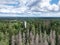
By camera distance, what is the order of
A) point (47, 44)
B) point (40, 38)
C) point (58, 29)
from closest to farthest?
point (47, 44)
point (40, 38)
point (58, 29)

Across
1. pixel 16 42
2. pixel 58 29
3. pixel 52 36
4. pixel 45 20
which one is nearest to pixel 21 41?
pixel 16 42

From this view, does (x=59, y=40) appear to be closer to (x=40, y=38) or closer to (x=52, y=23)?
(x=40, y=38)

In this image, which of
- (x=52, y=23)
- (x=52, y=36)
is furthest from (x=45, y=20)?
(x=52, y=36)

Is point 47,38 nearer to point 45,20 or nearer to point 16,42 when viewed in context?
point 16,42

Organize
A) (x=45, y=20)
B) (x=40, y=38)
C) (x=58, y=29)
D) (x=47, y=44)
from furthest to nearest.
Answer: (x=45, y=20)
(x=58, y=29)
(x=40, y=38)
(x=47, y=44)

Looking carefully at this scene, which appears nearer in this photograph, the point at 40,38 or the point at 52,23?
the point at 40,38

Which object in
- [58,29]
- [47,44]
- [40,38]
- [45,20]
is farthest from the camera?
[45,20]

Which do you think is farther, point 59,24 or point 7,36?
point 59,24

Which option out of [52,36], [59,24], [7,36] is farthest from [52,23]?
[7,36]
